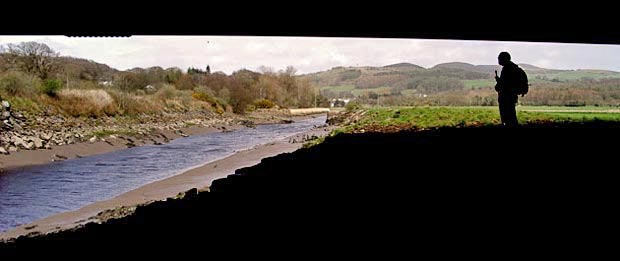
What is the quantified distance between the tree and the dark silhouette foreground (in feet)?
159

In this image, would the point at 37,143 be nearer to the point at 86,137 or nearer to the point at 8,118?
the point at 8,118

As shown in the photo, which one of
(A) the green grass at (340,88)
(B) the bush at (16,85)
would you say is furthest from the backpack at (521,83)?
(A) the green grass at (340,88)

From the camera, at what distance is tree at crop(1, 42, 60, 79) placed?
161 ft

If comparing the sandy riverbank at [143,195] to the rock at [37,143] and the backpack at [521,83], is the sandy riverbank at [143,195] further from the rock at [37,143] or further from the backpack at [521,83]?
the rock at [37,143]

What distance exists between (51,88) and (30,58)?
8162 mm

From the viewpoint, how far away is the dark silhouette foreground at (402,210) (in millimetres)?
4102

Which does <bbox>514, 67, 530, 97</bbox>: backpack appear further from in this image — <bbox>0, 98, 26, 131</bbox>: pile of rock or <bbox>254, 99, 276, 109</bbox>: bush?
<bbox>254, 99, 276, 109</bbox>: bush

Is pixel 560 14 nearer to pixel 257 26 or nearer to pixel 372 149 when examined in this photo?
pixel 372 149

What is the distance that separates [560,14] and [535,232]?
21.7 ft

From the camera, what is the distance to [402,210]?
16.2ft

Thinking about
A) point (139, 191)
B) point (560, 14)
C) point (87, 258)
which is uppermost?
point (560, 14)

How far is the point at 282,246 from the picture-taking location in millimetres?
4203

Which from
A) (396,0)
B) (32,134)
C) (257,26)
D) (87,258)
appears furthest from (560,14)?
(32,134)

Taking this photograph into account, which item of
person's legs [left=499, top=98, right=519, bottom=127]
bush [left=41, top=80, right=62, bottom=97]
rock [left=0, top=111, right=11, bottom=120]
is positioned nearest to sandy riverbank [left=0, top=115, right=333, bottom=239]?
person's legs [left=499, top=98, right=519, bottom=127]
